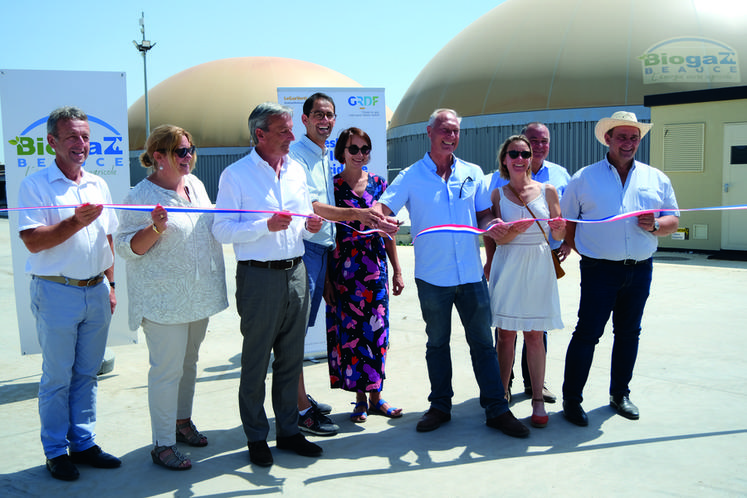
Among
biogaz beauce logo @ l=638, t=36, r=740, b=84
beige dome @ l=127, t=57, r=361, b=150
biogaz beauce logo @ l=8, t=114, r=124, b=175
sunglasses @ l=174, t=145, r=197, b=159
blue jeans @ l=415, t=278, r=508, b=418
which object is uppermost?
beige dome @ l=127, t=57, r=361, b=150

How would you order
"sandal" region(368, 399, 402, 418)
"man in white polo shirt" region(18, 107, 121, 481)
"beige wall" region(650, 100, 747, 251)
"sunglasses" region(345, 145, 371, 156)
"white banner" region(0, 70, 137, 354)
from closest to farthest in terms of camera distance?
"man in white polo shirt" region(18, 107, 121, 481), "sunglasses" region(345, 145, 371, 156), "sandal" region(368, 399, 402, 418), "white banner" region(0, 70, 137, 354), "beige wall" region(650, 100, 747, 251)

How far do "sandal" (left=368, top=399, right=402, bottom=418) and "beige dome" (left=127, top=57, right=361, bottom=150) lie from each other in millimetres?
33753

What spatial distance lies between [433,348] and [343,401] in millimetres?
1022

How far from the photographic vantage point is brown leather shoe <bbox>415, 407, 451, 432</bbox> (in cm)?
418

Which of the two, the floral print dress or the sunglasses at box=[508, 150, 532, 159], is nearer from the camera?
the sunglasses at box=[508, 150, 532, 159]

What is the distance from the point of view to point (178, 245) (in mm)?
3621

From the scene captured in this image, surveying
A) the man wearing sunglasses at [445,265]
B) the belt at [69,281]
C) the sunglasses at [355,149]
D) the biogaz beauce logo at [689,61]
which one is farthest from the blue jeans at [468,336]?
the biogaz beauce logo at [689,61]

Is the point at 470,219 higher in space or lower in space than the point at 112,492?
higher

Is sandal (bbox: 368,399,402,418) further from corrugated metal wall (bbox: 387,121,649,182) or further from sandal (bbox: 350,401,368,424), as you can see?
corrugated metal wall (bbox: 387,121,649,182)

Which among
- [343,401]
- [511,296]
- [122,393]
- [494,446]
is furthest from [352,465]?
[122,393]

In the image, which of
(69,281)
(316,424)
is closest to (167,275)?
(69,281)

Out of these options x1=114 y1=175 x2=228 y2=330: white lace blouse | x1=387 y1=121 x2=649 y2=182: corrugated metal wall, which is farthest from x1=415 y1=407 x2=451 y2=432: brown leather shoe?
x1=387 y1=121 x2=649 y2=182: corrugated metal wall

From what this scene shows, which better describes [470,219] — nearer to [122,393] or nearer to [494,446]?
[494,446]

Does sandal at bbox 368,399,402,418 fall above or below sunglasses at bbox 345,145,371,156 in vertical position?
below
